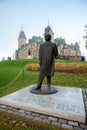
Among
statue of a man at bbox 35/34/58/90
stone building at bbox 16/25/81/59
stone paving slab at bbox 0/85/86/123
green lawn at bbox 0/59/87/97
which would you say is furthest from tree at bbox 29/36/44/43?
stone paving slab at bbox 0/85/86/123

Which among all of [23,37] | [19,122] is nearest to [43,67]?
[19,122]

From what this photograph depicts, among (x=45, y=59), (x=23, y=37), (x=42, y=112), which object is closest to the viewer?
(x=42, y=112)

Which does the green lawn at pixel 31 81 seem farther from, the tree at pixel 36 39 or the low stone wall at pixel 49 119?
the tree at pixel 36 39

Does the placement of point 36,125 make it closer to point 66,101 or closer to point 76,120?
point 76,120

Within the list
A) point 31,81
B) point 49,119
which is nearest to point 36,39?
point 31,81

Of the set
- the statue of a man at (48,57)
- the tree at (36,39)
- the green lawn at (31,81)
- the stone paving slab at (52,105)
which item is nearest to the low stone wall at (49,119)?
the stone paving slab at (52,105)

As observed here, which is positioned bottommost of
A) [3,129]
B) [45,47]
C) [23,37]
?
[3,129]

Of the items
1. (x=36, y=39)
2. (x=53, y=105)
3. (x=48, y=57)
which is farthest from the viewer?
(x=36, y=39)

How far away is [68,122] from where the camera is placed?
4453 millimetres

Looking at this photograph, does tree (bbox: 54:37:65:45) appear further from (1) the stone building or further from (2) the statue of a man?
(2) the statue of a man

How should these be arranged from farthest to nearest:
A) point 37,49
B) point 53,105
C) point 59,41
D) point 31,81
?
point 59,41, point 37,49, point 31,81, point 53,105

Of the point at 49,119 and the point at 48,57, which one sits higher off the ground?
the point at 48,57

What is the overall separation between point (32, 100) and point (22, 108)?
54 cm

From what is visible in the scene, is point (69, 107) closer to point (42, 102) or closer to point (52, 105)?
point (52, 105)
